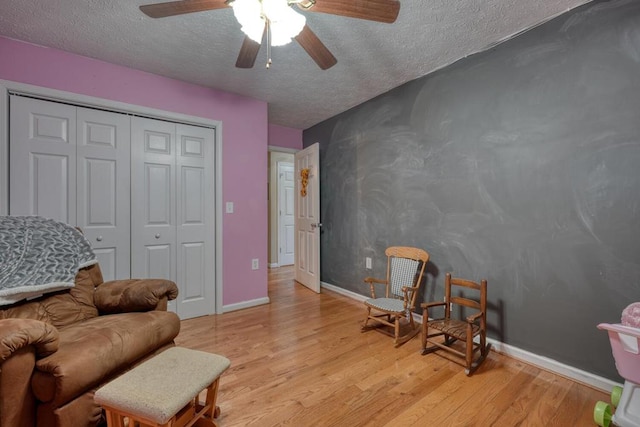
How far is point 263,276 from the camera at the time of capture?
3314 mm

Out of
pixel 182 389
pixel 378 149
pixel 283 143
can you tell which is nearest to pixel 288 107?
pixel 283 143

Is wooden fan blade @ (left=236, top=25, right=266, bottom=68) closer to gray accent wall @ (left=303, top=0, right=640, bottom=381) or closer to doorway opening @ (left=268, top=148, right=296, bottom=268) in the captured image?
gray accent wall @ (left=303, top=0, right=640, bottom=381)

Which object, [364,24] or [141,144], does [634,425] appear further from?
[141,144]

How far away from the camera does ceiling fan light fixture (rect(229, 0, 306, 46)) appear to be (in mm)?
1288

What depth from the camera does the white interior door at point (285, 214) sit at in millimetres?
5613

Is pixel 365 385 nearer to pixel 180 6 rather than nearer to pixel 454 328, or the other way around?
pixel 454 328

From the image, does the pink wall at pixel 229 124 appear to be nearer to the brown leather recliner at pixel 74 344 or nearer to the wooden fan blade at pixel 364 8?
the brown leather recliner at pixel 74 344

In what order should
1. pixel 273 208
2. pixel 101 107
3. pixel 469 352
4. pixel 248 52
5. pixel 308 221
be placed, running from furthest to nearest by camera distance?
pixel 273 208
pixel 308 221
pixel 101 107
pixel 469 352
pixel 248 52

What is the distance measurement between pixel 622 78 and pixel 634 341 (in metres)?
1.48

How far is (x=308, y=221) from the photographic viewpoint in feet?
12.9

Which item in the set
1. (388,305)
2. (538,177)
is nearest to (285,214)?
(388,305)

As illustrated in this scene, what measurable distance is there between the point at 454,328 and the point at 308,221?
2341 mm

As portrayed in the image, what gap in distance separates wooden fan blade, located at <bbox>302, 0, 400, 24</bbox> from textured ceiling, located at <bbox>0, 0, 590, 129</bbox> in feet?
1.78

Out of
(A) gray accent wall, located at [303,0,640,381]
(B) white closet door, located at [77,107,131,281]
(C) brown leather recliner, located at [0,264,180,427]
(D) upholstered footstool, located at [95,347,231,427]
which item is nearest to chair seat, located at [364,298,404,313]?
(A) gray accent wall, located at [303,0,640,381]
